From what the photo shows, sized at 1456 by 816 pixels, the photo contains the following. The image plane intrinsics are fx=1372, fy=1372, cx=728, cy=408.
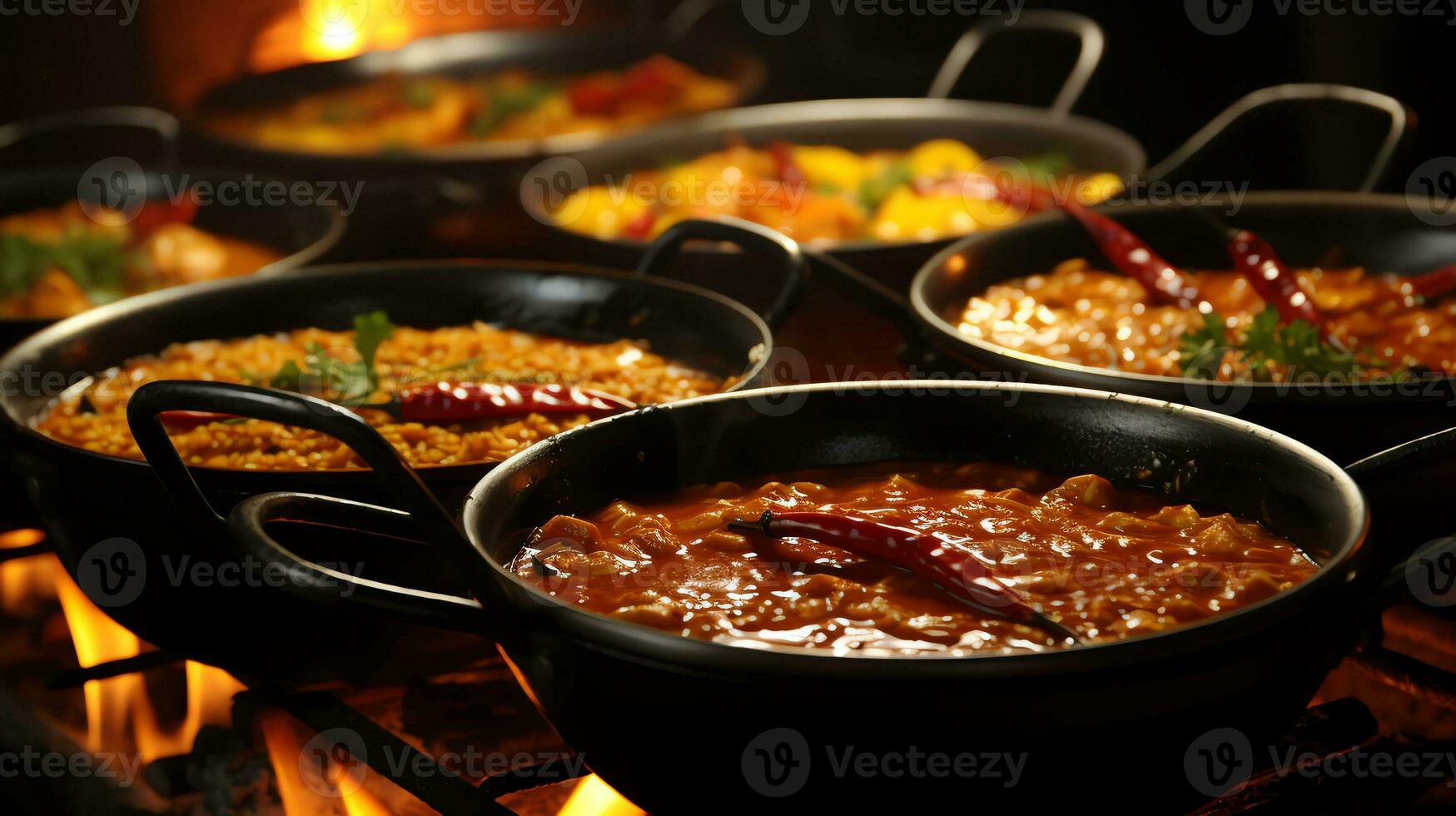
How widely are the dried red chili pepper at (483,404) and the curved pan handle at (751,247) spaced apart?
1.11 feet

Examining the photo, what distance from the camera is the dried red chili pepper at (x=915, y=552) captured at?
130 cm

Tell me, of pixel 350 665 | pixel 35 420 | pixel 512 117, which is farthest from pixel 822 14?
pixel 350 665

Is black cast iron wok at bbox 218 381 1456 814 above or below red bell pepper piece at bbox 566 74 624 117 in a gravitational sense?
above

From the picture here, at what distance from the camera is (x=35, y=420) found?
2.30m

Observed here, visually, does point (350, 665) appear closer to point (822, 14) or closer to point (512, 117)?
point (512, 117)

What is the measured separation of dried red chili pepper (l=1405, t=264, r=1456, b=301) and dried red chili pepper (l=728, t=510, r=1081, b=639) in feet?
4.84

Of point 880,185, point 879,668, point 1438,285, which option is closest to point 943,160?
point 880,185

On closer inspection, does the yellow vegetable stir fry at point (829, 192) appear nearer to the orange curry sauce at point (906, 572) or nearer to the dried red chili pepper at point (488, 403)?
the dried red chili pepper at point (488, 403)

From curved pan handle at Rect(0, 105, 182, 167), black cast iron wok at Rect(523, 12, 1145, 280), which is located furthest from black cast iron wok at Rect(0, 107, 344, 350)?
black cast iron wok at Rect(523, 12, 1145, 280)

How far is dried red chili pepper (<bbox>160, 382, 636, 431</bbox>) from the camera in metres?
2.09

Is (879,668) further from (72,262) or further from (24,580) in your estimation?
(72,262)

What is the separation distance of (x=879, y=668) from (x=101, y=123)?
392 centimetres

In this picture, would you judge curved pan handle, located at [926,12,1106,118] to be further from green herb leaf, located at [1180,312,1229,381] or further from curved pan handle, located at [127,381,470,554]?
curved pan handle, located at [127,381,470,554]

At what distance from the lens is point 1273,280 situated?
2.44m
